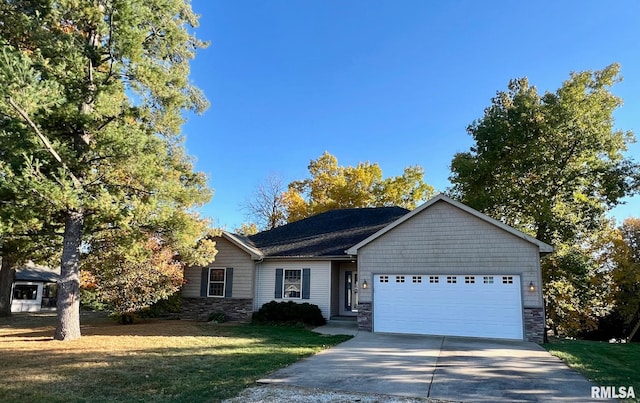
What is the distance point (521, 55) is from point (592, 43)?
8.68 feet

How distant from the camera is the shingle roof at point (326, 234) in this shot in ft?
55.5

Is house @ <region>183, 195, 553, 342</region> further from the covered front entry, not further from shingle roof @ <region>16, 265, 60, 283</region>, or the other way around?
shingle roof @ <region>16, 265, 60, 283</region>

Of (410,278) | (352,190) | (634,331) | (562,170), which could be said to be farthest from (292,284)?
(634,331)

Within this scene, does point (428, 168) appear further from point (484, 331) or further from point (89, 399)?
point (89, 399)

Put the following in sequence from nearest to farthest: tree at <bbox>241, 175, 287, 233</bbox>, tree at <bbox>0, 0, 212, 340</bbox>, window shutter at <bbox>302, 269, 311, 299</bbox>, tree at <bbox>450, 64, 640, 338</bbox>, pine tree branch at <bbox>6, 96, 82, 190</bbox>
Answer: pine tree branch at <bbox>6, 96, 82, 190</bbox> → tree at <bbox>0, 0, 212, 340</bbox> → window shutter at <bbox>302, 269, 311, 299</bbox> → tree at <bbox>450, 64, 640, 338</bbox> → tree at <bbox>241, 175, 287, 233</bbox>

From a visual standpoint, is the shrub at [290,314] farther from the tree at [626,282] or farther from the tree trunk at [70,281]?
the tree at [626,282]

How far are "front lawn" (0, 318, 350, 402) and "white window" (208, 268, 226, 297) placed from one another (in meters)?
3.59

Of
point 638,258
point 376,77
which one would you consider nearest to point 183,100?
point 376,77

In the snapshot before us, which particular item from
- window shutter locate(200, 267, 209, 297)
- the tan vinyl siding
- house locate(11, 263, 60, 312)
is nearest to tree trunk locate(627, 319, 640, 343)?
the tan vinyl siding

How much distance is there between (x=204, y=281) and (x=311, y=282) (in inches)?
188

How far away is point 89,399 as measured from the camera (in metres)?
5.64

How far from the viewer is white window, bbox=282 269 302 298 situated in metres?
16.6

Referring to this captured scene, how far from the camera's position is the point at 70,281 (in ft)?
36.3

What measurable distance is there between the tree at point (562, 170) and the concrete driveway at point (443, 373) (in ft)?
37.4
